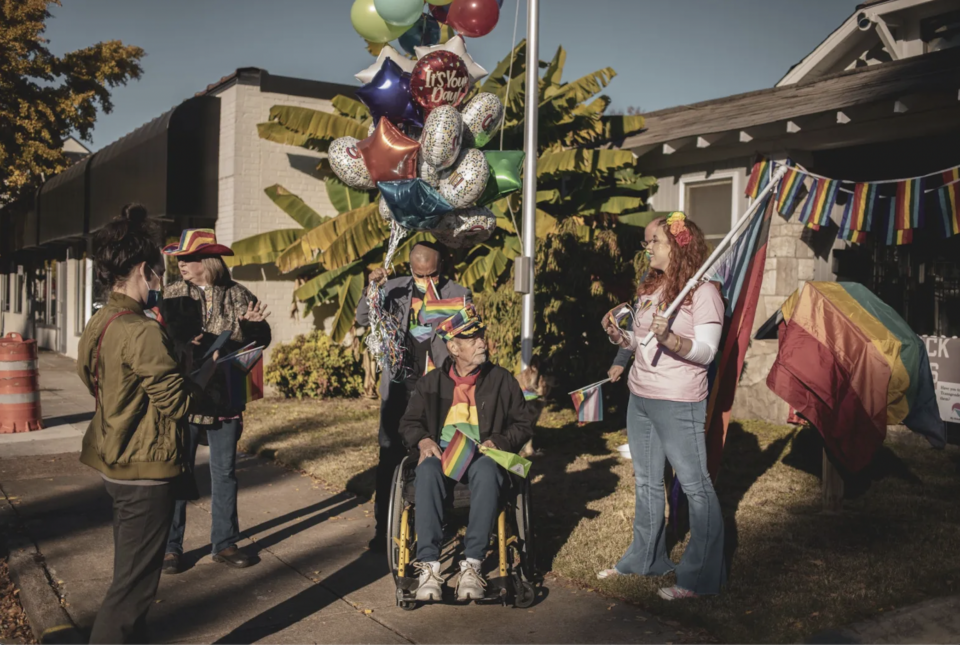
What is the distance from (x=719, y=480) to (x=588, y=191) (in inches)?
207

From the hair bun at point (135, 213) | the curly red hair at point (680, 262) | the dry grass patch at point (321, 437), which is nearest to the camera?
the hair bun at point (135, 213)

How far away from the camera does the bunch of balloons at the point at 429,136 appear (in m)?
→ 5.56

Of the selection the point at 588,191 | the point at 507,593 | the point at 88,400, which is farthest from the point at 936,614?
the point at 88,400

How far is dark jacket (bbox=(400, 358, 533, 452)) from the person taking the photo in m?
4.86

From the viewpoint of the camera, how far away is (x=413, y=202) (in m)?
5.46

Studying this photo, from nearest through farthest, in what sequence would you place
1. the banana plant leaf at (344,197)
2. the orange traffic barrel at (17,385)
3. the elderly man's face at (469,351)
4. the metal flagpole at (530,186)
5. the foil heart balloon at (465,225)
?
the elderly man's face at (469,351) < the foil heart balloon at (465,225) < the metal flagpole at (530,186) < the orange traffic barrel at (17,385) < the banana plant leaf at (344,197)

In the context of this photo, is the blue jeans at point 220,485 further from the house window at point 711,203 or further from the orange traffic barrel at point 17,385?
the house window at point 711,203

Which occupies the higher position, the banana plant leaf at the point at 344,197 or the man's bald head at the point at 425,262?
the banana plant leaf at the point at 344,197

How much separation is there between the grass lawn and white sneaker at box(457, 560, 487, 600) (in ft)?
2.78

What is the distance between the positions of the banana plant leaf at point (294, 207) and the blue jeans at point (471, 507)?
896 cm

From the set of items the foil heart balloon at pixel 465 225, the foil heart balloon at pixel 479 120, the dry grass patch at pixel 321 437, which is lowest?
the dry grass patch at pixel 321 437

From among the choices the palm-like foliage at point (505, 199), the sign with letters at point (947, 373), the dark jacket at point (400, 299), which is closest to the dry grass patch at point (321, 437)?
the palm-like foliage at point (505, 199)

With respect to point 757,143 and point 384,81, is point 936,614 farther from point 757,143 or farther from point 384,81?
point 757,143

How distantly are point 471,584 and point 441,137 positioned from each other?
110 inches
